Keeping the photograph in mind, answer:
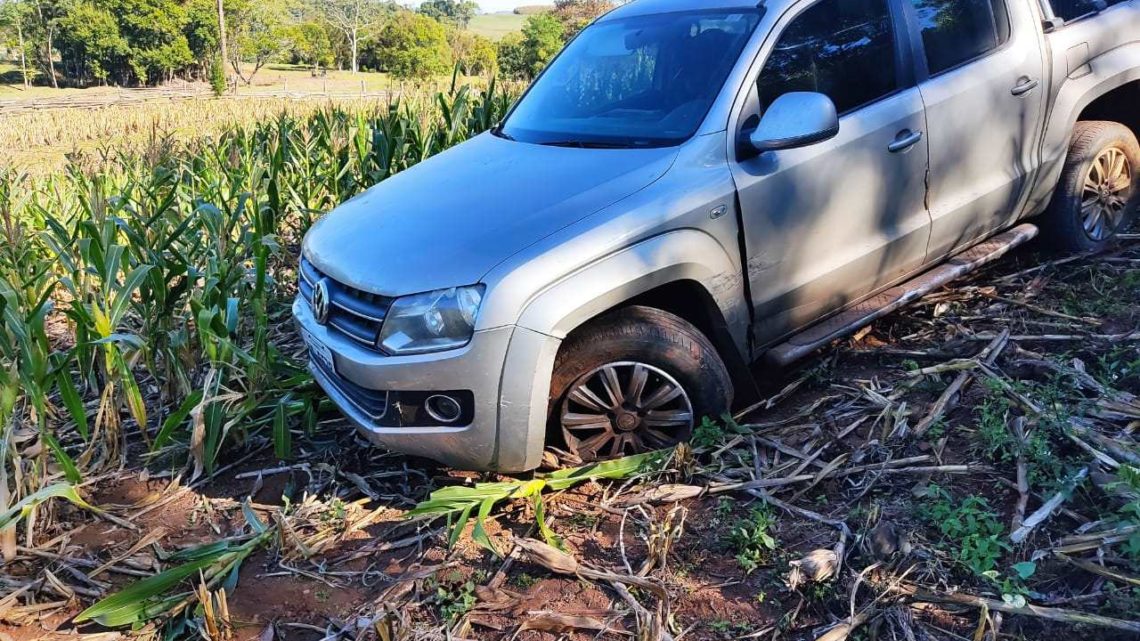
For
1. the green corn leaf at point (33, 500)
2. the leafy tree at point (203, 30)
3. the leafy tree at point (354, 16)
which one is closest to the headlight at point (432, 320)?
the green corn leaf at point (33, 500)

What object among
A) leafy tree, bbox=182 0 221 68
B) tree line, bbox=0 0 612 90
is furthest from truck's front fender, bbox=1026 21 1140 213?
leafy tree, bbox=182 0 221 68

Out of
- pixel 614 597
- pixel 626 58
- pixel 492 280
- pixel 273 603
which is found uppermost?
pixel 626 58

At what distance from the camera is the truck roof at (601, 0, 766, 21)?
12.2ft

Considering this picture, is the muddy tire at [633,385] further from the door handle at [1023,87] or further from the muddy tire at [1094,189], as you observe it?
the muddy tire at [1094,189]

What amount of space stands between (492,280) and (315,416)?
4.75 ft

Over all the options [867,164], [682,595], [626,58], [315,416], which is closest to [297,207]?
[315,416]

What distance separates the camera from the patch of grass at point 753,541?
2.73 metres

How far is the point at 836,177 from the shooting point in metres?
3.54

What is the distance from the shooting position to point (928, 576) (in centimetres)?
253

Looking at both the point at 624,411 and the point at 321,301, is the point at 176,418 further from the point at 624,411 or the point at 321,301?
Result: the point at 624,411

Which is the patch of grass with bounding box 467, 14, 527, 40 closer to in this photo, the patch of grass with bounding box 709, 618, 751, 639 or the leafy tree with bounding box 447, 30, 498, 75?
the leafy tree with bounding box 447, 30, 498, 75

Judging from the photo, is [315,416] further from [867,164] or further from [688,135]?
[867,164]

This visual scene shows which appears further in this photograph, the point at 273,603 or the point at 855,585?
the point at 273,603

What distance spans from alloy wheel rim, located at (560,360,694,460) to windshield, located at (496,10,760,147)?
3.16 feet
